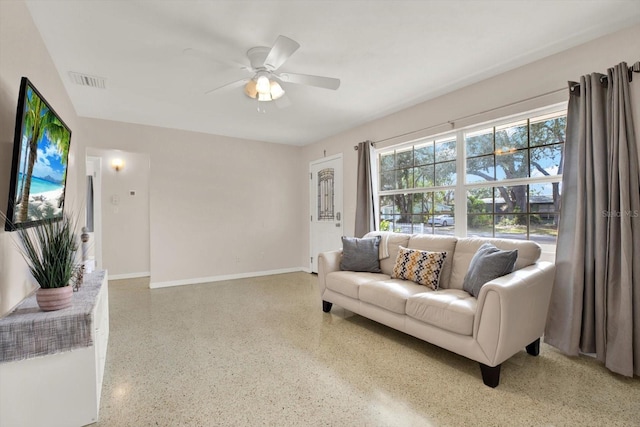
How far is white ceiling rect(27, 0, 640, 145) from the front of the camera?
205 cm

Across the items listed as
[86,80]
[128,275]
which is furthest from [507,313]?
[128,275]

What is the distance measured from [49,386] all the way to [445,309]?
7.95 feet

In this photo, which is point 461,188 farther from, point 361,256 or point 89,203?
point 89,203

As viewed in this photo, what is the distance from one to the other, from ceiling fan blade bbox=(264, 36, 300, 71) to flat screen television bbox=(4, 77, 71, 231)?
137 cm

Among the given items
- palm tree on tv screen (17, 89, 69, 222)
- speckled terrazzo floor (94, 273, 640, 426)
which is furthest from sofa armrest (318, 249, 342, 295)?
palm tree on tv screen (17, 89, 69, 222)

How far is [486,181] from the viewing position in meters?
3.18

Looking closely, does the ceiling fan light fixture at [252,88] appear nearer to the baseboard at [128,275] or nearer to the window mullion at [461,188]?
the window mullion at [461,188]

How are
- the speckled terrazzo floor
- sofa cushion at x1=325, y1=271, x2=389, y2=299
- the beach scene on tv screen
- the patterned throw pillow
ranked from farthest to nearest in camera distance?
sofa cushion at x1=325, y1=271, x2=389, y2=299, the patterned throw pillow, the speckled terrazzo floor, the beach scene on tv screen

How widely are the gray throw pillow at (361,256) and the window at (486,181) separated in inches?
30.3

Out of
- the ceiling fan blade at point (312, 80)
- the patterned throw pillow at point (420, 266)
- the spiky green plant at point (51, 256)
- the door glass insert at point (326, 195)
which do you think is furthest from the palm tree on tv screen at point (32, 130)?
the door glass insert at point (326, 195)

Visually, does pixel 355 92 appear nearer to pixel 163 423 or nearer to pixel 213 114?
pixel 213 114

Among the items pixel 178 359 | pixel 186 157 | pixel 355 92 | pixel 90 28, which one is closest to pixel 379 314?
pixel 178 359

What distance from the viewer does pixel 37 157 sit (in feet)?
5.91

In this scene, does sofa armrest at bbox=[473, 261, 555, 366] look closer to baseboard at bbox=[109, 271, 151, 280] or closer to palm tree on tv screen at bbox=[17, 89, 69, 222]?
palm tree on tv screen at bbox=[17, 89, 69, 222]
